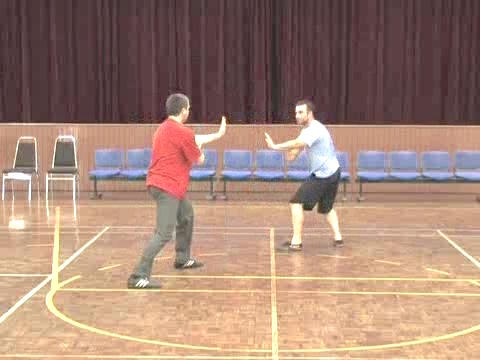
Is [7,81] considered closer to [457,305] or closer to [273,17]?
[273,17]

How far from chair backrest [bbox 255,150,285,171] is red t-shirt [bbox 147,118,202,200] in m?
7.53

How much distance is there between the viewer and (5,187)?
16.1m

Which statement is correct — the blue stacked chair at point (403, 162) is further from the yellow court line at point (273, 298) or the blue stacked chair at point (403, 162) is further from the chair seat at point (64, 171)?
the chair seat at point (64, 171)

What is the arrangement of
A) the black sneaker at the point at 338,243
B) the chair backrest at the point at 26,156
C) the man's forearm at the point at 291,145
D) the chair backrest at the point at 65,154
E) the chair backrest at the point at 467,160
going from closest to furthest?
the man's forearm at the point at 291,145
the black sneaker at the point at 338,243
the chair backrest at the point at 467,160
the chair backrest at the point at 65,154
the chair backrest at the point at 26,156

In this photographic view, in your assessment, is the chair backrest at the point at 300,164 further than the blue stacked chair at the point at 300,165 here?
Yes

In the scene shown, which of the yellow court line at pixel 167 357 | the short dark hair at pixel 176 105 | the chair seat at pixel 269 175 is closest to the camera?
the yellow court line at pixel 167 357

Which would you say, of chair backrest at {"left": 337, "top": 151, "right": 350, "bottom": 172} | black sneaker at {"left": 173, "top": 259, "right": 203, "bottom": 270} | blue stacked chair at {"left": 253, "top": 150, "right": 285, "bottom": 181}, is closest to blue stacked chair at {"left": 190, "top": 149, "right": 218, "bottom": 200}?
blue stacked chair at {"left": 253, "top": 150, "right": 285, "bottom": 181}

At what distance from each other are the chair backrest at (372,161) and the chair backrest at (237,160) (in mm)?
2261

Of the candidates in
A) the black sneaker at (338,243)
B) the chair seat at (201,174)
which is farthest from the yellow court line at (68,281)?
the chair seat at (201,174)

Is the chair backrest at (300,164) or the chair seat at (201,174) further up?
the chair backrest at (300,164)

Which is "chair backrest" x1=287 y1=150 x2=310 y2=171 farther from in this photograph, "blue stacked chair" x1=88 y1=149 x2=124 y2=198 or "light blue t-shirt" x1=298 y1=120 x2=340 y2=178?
"light blue t-shirt" x1=298 y1=120 x2=340 y2=178

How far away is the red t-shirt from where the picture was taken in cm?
708

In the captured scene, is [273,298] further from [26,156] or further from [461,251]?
[26,156]

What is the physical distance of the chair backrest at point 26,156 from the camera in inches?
600
